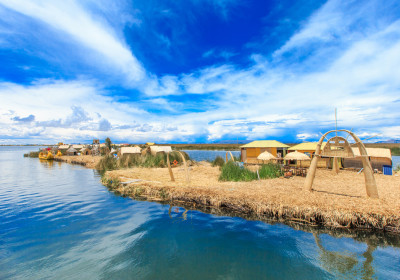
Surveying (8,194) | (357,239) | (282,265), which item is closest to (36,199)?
(8,194)

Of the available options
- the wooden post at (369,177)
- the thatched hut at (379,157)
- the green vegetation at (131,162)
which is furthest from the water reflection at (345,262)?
the green vegetation at (131,162)

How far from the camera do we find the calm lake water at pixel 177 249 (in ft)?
18.6

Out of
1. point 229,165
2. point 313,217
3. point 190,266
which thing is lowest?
point 190,266

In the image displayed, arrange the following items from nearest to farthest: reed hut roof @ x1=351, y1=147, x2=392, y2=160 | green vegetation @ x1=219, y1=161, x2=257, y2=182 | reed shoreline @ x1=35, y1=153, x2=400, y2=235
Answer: reed shoreline @ x1=35, y1=153, x2=400, y2=235, green vegetation @ x1=219, y1=161, x2=257, y2=182, reed hut roof @ x1=351, y1=147, x2=392, y2=160

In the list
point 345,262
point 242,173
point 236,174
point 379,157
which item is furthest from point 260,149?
point 345,262

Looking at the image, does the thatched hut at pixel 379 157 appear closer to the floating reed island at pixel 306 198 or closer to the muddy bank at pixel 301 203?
the floating reed island at pixel 306 198

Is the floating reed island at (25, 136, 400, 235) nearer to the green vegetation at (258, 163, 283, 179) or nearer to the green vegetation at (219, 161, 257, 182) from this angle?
the green vegetation at (219, 161, 257, 182)

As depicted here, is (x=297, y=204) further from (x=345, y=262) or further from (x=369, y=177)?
(x=369, y=177)

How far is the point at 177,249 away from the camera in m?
6.90

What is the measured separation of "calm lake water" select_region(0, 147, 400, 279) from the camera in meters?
5.66

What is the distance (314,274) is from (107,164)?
79.5 feet

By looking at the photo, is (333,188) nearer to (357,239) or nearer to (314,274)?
(357,239)

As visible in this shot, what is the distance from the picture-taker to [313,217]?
321 inches

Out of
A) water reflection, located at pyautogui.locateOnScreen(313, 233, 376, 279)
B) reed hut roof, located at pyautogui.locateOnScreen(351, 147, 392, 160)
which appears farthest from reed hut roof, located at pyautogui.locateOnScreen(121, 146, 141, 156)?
water reflection, located at pyautogui.locateOnScreen(313, 233, 376, 279)
